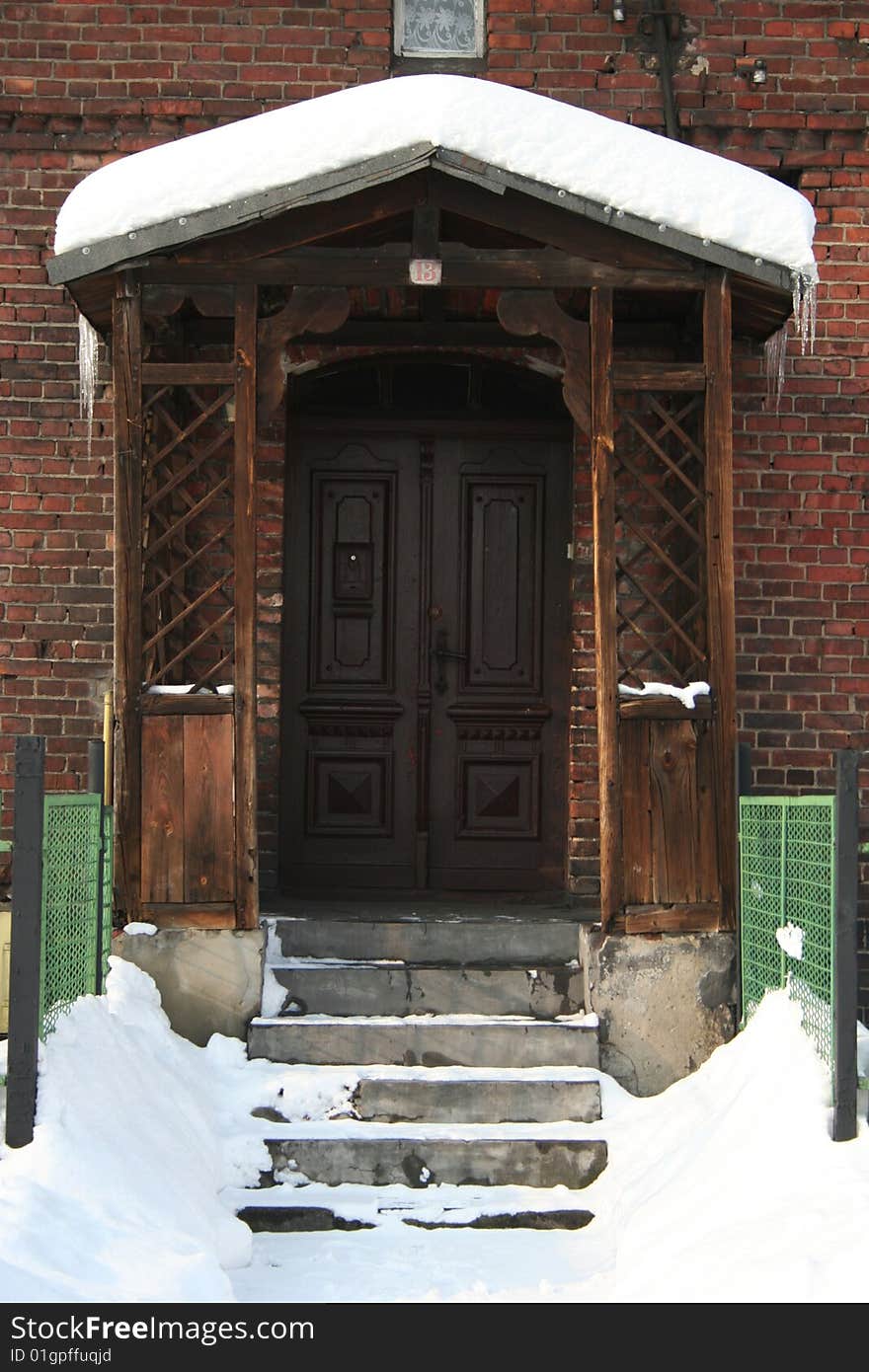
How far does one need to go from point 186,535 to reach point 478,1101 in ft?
10.4

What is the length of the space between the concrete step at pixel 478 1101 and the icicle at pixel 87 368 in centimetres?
337

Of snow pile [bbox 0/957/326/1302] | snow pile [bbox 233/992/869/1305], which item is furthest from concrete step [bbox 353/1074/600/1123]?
snow pile [bbox 0/957/326/1302]

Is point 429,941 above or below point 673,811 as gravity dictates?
below

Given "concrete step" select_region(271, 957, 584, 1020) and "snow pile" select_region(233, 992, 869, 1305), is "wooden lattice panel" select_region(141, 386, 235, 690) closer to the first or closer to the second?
"concrete step" select_region(271, 957, 584, 1020)

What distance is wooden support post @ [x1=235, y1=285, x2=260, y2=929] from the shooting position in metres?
6.18

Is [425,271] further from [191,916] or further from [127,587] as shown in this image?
[191,916]

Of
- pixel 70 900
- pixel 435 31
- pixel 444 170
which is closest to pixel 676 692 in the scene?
pixel 444 170

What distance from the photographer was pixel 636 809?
6.24m

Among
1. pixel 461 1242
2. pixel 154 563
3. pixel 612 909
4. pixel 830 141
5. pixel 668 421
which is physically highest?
pixel 830 141

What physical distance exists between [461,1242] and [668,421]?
Result: 132 inches

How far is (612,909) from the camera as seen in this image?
616cm

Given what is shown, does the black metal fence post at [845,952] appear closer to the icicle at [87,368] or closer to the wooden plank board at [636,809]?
the wooden plank board at [636,809]
